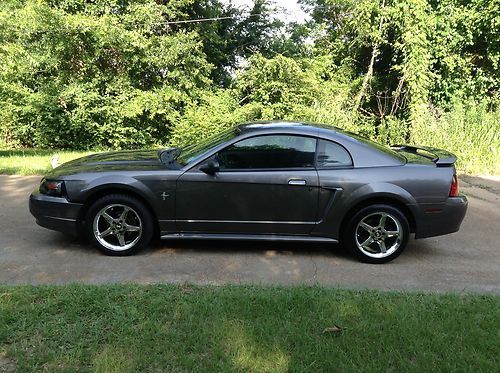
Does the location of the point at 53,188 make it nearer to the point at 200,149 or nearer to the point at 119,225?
the point at 119,225

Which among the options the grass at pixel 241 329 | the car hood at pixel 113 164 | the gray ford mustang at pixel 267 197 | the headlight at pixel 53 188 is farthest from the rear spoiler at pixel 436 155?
the headlight at pixel 53 188

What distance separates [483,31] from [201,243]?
12.1 m

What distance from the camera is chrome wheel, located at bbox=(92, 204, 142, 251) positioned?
16.0 feet

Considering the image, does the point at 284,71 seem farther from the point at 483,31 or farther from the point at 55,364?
the point at 55,364

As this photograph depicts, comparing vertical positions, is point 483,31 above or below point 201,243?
above

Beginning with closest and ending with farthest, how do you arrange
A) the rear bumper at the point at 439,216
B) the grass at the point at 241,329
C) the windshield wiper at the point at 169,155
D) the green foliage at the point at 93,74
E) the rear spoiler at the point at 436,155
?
the grass at the point at 241,329 → the rear bumper at the point at 439,216 → the rear spoiler at the point at 436,155 → the windshield wiper at the point at 169,155 → the green foliage at the point at 93,74

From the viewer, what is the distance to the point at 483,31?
1346cm

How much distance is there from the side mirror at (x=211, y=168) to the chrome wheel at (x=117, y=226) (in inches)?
33.8

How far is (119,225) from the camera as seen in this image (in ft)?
16.0

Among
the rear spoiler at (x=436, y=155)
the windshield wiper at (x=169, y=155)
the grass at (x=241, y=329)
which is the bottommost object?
the grass at (x=241, y=329)

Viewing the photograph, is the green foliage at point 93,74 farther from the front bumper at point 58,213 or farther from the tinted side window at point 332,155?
the tinted side window at point 332,155

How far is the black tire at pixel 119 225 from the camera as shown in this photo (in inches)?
191

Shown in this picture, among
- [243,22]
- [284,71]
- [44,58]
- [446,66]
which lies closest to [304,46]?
[243,22]

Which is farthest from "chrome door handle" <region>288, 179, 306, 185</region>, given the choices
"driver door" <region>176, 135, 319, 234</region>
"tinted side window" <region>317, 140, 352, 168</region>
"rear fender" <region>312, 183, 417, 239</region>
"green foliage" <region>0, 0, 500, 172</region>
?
"green foliage" <region>0, 0, 500, 172</region>
